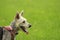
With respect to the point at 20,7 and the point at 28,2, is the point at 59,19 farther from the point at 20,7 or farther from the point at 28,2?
the point at 28,2

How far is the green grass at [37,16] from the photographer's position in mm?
13921

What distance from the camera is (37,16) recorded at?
1811 cm

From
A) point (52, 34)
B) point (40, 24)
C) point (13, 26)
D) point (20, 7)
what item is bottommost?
point (13, 26)

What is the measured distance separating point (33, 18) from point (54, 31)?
2.98 meters

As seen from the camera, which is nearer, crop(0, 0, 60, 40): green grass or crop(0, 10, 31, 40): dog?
crop(0, 10, 31, 40): dog

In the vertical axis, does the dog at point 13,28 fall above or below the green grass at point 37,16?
below

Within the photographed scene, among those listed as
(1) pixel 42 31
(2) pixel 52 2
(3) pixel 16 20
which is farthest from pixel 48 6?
(3) pixel 16 20

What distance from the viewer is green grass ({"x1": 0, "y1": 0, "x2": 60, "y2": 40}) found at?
45.7 ft

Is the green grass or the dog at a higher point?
the green grass

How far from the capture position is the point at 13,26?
31.9 feet

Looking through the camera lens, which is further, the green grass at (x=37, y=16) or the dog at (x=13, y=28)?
the green grass at (x=37, y=16)

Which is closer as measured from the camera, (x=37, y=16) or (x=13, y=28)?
(x=13, y=28)

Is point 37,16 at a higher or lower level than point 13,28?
higher

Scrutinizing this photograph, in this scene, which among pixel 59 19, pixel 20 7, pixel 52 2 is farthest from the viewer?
pixel 52 2
